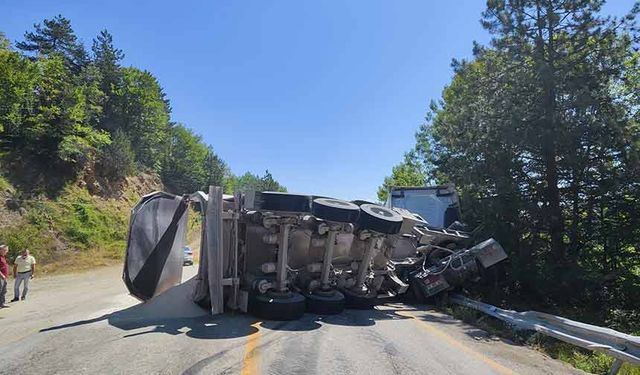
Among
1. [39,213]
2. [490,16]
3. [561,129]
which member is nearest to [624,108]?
[561,129]

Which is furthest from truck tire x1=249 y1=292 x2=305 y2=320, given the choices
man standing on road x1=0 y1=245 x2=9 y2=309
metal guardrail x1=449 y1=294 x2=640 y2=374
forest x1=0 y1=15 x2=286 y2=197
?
forest x1=0 y1=15 x2=286 y2=197

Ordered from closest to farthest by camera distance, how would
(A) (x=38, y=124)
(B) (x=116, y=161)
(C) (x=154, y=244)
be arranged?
1. (C) (x=154, y=244)
2. (A) (x=38, y=124)
3. (B) (x=116, y=161)

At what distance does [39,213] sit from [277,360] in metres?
22.1

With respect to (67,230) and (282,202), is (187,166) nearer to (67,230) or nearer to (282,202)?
(67,230)

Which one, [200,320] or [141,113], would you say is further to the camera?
[141,113]

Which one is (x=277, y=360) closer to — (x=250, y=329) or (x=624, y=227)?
(x=250, y=329)

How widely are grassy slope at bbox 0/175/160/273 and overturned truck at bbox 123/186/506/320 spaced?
14.2 meters

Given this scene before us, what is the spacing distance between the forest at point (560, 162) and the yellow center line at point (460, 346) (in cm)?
344

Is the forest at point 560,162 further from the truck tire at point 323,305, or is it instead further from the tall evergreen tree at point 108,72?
the tall evergreen tree at point 108,72

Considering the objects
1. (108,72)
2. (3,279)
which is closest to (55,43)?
(108,72)

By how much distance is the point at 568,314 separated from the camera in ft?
28.9

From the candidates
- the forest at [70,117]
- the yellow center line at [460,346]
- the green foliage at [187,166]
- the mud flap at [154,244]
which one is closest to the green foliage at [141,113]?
the forest at [70,117]

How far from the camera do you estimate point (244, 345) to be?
4984 mm

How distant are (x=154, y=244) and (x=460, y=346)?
5.22 meters
